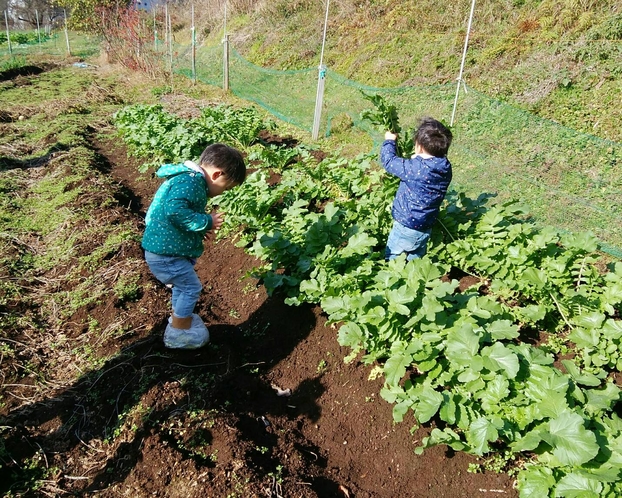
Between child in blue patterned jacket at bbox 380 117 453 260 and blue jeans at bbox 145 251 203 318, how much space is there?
162cm

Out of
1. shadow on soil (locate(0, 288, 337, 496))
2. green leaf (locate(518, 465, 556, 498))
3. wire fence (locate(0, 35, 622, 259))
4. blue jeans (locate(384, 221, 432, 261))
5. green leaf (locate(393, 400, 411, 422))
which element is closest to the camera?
green leaf (locate(518, 465, 556, 498))

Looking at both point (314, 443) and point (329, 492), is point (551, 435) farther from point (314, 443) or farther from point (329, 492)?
point (314, 443)

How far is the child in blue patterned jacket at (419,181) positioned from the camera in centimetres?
327

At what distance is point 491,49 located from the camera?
10344mm

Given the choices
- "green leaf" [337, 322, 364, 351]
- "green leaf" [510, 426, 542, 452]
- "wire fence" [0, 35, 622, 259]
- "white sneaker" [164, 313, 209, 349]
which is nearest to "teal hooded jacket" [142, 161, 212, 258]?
"white sneaker" [164, 313, 209, 349]

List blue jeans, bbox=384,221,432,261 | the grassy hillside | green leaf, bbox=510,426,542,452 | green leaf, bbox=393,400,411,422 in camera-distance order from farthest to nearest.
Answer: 1. the grassy hillside
2. blue jeans, bbox=384,221,432,261
3. green leaf, bbox=393,400,411,422
4. green leaf, bbox=510,426,542,452

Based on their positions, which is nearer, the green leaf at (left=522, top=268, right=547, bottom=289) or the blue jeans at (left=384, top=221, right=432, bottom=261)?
the green leaf at (left=522, top=268, right=547, bottom=289)

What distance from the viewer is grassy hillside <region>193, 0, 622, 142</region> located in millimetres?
8438

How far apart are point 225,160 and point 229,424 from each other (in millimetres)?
1633

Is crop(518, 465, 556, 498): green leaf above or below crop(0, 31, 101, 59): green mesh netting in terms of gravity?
below

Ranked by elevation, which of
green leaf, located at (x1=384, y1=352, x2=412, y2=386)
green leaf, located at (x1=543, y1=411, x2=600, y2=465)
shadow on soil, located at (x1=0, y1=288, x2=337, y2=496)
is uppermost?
green leaf, located at (x1=543, y1=411, x2=600, y2=465)

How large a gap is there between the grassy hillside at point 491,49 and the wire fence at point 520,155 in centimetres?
129

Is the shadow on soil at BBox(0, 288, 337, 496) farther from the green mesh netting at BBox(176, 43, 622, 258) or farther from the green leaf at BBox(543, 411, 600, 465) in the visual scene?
the green mesh netting at BBox(176, 43, 622, 258)

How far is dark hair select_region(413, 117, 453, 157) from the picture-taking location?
3.24 m
